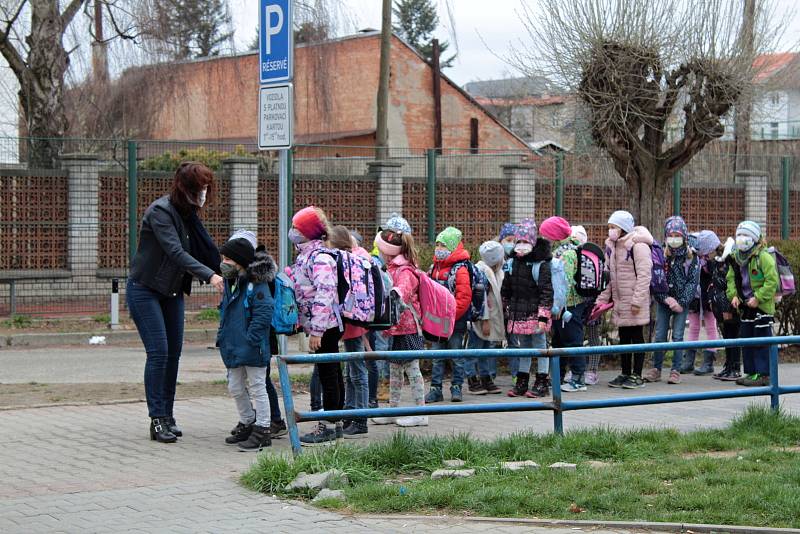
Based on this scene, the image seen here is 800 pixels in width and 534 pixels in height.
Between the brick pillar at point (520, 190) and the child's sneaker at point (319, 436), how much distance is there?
14.2m

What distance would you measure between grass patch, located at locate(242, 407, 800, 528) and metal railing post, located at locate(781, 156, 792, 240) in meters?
17.6

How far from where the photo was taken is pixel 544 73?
16609 mm

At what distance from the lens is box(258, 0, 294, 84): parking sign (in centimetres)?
947

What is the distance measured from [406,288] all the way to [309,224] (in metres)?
1.24

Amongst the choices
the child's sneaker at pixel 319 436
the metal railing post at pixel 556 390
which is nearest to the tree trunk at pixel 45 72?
the child's sneaker at pixel 319 436

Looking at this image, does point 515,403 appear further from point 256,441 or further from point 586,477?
point 256,441

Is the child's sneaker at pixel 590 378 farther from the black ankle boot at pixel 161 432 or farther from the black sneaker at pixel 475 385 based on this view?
the black ankle boot at pixel 161 432

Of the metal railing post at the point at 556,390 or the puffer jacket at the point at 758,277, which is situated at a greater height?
the puffer jacket at the point at 758,277

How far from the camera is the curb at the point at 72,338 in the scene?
53.5 ft

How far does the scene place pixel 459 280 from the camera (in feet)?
34.2

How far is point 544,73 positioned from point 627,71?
128 centimetres

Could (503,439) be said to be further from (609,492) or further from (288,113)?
(288,113)

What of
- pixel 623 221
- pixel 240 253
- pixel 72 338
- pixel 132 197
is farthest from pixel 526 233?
pixel 132 197

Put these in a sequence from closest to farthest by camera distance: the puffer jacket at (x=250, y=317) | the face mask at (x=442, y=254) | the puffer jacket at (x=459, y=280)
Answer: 1. the puffer jacket at (x=250, y=317)
2. the puffer jacket at (x=459, y=280)
3. the face mask at (x=442, y=254)
